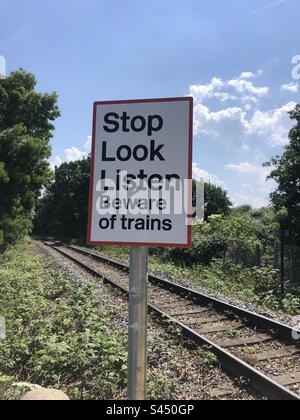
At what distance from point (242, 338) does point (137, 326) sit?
5.04 meters

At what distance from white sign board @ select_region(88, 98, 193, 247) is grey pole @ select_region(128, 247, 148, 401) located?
13 centimetres

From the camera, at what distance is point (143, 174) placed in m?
2.50

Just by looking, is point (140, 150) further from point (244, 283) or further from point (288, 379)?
point (244, 283)

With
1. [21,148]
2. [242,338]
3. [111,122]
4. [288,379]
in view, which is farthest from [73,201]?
[111,122]

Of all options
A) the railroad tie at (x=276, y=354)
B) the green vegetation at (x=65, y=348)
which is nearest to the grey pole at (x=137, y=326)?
the green vegetation at (x=65, y=348)

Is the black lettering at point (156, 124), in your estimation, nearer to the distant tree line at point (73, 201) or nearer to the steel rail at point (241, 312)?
the steel rail at point (241, 312)

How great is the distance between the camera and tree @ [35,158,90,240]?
57.9m

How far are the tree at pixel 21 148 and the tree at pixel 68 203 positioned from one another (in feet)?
78.7

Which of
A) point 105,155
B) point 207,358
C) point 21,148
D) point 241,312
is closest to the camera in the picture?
point 105,155

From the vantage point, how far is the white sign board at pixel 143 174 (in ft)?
8.05

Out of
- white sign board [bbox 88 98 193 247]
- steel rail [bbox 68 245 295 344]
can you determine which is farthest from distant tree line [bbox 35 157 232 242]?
white sign board [bbox 88 98 193 247]
